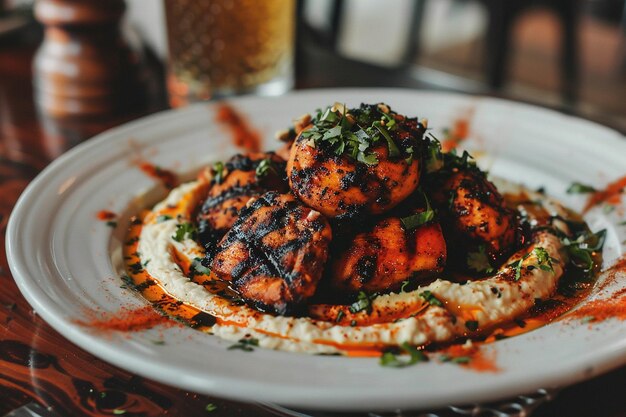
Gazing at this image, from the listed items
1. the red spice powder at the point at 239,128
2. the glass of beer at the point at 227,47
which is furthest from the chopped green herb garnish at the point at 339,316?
the glass of beer at the point at 227,47

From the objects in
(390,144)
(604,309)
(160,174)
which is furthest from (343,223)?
(160,174)

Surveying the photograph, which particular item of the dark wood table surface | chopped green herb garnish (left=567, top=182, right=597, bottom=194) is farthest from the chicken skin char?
chopped green herb garnish (left=567, top=182, right=597, bottom=194)

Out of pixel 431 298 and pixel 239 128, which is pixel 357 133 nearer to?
pixel 431 298

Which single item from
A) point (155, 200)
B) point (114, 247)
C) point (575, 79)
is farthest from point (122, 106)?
point (575, 79)

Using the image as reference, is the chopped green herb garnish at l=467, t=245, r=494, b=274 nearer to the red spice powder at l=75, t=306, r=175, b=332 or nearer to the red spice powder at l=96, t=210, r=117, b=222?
the red spice powder at l=75, t=306, r=175, b=332

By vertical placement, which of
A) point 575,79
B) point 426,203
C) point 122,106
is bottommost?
point 575,79

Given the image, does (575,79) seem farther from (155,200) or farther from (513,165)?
(155,200)
